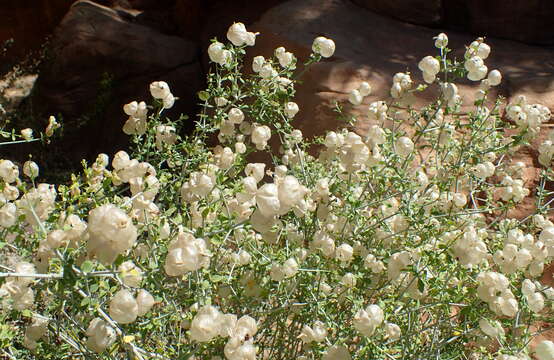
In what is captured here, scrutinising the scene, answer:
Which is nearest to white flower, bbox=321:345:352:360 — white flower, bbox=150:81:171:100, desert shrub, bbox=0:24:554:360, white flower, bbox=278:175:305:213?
desert shrub, bbox=0:24:554:360

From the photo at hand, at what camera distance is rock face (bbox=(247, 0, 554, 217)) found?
3477 millimetres

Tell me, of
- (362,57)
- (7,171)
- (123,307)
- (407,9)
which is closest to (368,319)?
(123,307)

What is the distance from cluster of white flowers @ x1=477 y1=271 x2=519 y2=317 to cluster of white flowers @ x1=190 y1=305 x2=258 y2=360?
0.55m

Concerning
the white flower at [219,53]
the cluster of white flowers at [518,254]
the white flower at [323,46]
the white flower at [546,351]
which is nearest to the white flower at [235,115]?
the white flower at [219,53]

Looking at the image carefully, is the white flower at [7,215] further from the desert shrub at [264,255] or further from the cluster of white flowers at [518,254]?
the cluster of white flowers at [518,254]

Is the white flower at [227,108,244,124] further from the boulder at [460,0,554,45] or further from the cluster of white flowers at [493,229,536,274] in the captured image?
the boulder at [460,0,554,45]

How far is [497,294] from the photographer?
1313mm

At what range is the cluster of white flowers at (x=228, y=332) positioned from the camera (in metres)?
1.05

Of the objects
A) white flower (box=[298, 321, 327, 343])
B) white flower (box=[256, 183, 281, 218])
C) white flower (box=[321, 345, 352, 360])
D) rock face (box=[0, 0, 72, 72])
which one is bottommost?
rock face (box=[0, 0, 72, 72])

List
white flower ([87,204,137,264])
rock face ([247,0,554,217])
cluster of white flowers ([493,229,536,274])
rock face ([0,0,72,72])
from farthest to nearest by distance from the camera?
rock face ([0,0,72,72]) < rock face ([247,0,554,217]) < cluster of white flowers ([493,229,536,274]) < white flower ([87,204,137,264])

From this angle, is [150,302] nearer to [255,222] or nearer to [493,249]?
A: [255,222]

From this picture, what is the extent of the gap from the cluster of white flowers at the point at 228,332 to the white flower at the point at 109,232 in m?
0.23

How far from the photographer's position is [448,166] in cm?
196

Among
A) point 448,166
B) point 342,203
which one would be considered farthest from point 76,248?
point 448,166
